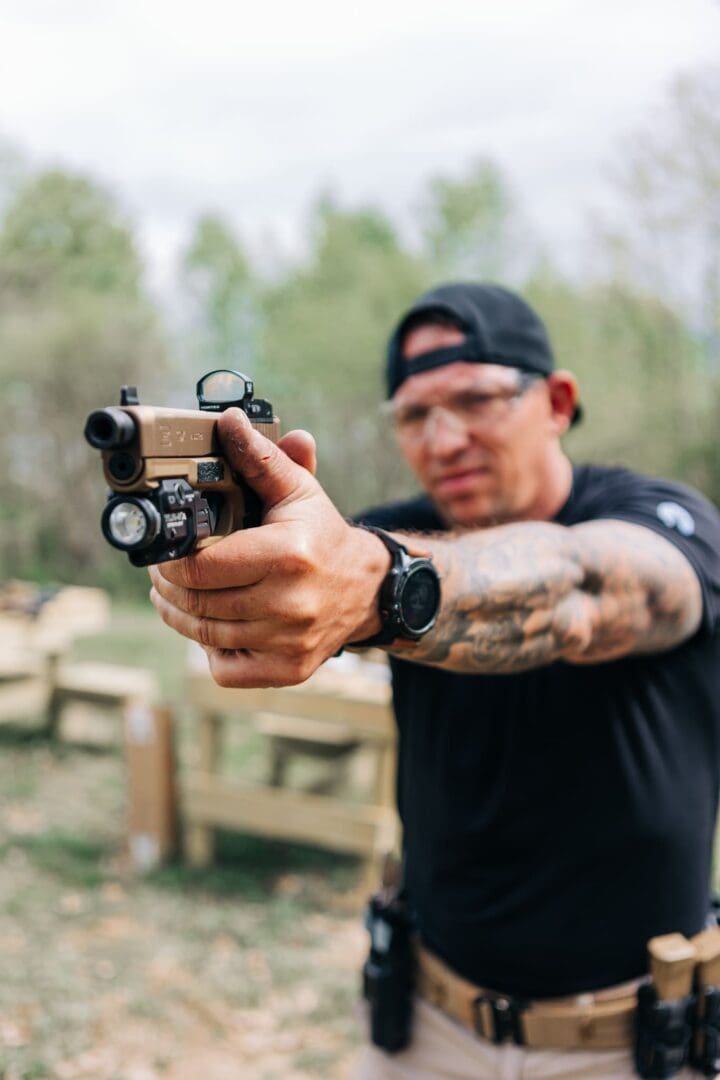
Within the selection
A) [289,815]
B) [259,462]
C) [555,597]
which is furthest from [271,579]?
[289,815]

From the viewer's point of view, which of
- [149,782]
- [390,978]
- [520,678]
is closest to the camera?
[520,678]

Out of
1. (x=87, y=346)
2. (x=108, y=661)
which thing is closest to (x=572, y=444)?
(x=108, y=661)

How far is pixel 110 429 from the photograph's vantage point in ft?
3.53

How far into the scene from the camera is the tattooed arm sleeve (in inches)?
62.2

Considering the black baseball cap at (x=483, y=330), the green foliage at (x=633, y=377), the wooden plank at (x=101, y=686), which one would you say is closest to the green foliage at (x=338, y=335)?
the green foliage at (x=633, y=377)

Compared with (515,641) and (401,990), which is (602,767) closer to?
(515,641)

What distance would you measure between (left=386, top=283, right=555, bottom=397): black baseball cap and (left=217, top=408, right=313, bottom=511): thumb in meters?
1.12

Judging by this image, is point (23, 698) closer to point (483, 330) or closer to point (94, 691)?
point (94, 691)

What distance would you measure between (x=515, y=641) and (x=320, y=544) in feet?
1.86

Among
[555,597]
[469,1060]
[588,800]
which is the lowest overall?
[469,1060]

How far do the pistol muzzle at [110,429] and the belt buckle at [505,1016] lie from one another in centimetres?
160

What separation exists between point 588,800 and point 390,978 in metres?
0.74

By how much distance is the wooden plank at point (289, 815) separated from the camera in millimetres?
4918

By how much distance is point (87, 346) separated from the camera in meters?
14.1
